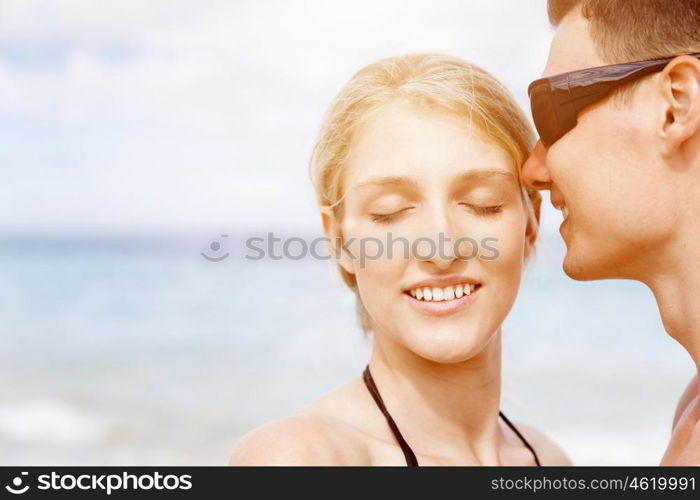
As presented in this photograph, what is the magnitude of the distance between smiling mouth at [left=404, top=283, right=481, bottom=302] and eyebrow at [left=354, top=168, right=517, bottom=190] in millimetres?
378

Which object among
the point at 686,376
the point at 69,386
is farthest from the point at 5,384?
the point at 686,376

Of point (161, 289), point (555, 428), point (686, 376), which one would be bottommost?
point (555, 428)

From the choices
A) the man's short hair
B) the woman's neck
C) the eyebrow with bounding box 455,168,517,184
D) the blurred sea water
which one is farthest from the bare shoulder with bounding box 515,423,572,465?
the blurred sea water

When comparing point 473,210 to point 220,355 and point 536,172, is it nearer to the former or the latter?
point 536,172

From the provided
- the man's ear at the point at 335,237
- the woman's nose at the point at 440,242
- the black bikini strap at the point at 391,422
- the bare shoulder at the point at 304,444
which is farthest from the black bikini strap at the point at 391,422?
the woman's nose at the point at 440,242

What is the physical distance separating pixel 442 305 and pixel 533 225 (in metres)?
0.63

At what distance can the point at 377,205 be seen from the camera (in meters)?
3.20

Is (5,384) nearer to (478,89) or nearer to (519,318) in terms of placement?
(519,318)

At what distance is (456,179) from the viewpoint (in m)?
3.12

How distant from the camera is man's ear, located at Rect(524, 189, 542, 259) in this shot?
11.5ft

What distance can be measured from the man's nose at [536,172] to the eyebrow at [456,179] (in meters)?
0.10

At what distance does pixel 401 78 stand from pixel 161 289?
2006 cm

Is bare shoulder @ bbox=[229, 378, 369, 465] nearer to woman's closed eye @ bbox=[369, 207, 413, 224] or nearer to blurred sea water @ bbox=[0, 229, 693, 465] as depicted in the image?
woman's closed eye @ bbox=[369, 207, 413, 224]

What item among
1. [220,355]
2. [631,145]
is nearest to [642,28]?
[631,145]
